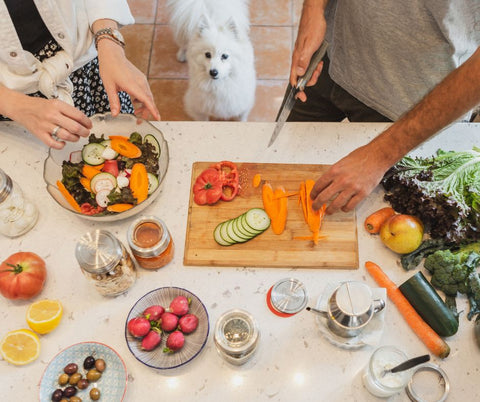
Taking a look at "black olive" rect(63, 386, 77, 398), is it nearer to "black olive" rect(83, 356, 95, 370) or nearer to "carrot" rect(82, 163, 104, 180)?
"black olive" rect(83, 356, 95, 370)

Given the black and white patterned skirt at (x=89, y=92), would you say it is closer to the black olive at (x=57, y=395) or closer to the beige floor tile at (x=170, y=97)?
the black olive at (x=57, y=395)

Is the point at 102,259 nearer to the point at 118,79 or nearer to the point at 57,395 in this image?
the point at 57,395

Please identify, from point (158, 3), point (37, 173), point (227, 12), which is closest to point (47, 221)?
point (37, 173)

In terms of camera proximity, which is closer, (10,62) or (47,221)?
(10,62)

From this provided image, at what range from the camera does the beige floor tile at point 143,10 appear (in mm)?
3672

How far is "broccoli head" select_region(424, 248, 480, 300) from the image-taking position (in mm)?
1394

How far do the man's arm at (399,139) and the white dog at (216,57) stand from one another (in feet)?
4.84

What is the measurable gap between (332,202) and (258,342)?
1.86 feet

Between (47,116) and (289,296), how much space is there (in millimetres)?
1048

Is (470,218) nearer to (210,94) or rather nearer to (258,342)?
(258,342)

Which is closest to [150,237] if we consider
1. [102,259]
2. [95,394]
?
[102,259]

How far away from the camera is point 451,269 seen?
1.39 meters

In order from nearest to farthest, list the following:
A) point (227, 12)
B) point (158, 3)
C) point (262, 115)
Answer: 1. point (227, 12)
2. point (262, 115)
3. point (158, 3)

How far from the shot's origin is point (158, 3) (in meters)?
3.77
